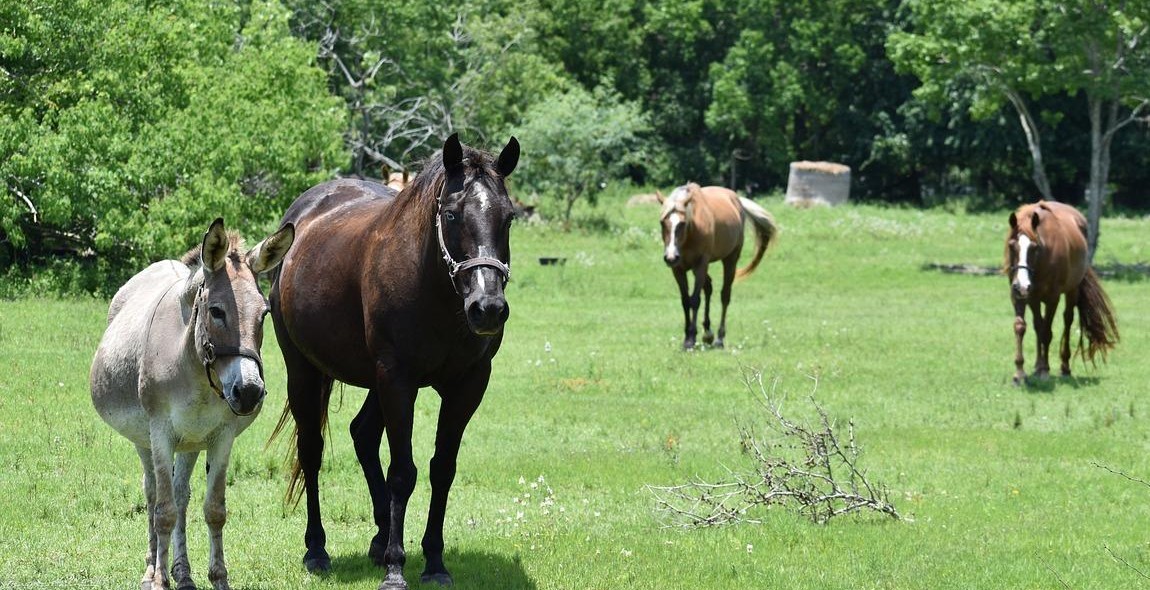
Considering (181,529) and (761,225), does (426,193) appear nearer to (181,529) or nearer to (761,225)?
(181,529)

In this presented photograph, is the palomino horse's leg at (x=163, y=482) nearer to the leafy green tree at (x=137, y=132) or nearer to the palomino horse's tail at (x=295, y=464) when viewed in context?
the palomino horse's tail at (x=295, y=464)

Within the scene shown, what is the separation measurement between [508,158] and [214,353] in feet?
5.33

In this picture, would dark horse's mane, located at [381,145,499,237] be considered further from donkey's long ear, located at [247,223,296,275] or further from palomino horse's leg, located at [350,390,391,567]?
palomino horse's leg, located at [350,390,391,567]

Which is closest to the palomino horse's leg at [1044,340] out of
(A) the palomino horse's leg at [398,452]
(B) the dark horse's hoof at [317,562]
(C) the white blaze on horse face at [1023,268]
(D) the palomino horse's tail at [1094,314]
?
(D) the palomino horse's tail at [1094,314]

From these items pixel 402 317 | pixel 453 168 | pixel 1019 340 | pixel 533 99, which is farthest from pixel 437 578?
pixel 533 99

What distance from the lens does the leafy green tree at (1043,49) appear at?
27062 mm

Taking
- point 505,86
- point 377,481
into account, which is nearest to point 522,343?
point 377,481

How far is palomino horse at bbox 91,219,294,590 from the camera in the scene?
5.93 metres


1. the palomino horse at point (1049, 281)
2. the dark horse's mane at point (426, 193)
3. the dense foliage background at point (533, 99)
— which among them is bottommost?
the palomino horse at point (1049, 281)

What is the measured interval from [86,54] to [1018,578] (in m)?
15.4

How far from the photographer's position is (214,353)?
233 inches

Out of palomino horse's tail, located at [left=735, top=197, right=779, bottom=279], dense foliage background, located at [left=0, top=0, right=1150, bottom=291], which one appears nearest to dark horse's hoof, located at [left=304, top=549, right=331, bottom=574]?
dense foliage background, located at [left=0, top=0, right=1150, bottom=291]

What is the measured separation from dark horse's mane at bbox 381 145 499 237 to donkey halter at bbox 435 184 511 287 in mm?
103

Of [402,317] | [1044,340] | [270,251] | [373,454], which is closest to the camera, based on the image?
[270,251]
